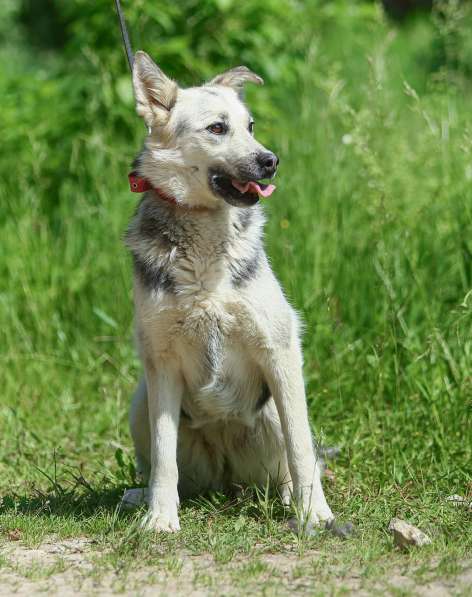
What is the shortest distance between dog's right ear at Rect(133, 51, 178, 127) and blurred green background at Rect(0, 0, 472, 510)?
1.10 metres

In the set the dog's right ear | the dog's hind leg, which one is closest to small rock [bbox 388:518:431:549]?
the dog's hind leg

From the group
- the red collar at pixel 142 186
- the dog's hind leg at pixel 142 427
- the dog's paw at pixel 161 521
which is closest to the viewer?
the dog's paw at pixel 161 521

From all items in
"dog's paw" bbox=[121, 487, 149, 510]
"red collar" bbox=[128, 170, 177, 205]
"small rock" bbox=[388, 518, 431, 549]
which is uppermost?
"red collar" bbox=[128, 170, 177, 205]

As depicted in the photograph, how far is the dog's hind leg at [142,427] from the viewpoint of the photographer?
3.83 m

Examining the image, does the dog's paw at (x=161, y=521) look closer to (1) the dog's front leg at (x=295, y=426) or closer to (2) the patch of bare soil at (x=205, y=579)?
(2) the patch of bare soil at (x=205, y=579)

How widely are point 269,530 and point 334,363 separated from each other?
1298mm

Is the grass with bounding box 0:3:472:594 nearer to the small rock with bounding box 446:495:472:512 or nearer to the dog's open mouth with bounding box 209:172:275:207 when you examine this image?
the small rock with bounding box 446:495:472:512

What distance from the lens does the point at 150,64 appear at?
364cm

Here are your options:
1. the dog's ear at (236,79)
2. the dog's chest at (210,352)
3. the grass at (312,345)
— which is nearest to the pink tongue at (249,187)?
the dog's chest at (210,352)

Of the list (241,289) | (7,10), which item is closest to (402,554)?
→ (241,289)

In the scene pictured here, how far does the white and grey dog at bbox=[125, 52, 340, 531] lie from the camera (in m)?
3.41

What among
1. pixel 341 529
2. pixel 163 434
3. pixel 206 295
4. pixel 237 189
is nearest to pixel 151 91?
pixel 237 189

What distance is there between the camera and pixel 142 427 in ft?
12.7

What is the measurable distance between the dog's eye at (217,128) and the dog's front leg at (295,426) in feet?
2.91
